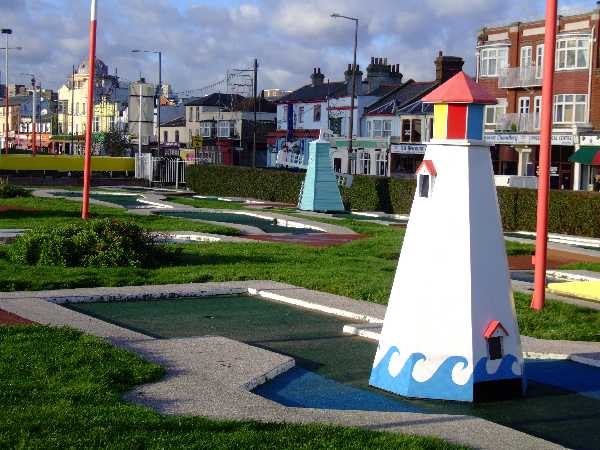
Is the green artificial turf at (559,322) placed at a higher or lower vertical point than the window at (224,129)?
lower

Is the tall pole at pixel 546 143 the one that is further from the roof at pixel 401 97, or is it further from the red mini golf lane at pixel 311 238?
the roof at pixel 401 97

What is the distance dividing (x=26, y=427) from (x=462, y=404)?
12.2 ft

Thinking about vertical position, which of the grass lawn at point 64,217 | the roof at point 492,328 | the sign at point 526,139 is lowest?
the grass lawn at point 64,217

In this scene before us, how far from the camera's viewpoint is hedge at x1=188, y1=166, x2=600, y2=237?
28.9 metres

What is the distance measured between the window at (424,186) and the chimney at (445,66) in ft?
183

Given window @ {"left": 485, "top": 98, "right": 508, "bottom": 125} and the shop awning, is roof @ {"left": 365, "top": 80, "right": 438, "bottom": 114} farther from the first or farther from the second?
the shop awning

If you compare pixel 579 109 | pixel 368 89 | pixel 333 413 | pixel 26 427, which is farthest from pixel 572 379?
pixel 368 89

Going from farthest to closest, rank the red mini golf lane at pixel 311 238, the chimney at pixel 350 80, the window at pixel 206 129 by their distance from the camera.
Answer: the window at pixel 206 129
the chimney at pixel 350 80
the red mini golf lane at pixel 311 238

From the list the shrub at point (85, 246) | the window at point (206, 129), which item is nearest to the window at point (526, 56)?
the shrub at point (85, 246)

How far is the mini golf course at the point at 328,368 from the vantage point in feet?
26.7

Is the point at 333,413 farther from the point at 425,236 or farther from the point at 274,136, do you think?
the point at 274,136

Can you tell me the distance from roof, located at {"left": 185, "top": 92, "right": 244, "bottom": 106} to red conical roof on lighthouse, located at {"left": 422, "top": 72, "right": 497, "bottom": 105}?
89377 millimetres

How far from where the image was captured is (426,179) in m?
8.79

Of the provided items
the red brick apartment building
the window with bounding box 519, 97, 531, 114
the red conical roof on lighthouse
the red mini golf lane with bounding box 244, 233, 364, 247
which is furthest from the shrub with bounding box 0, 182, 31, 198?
the red conical roof on lighthouse
